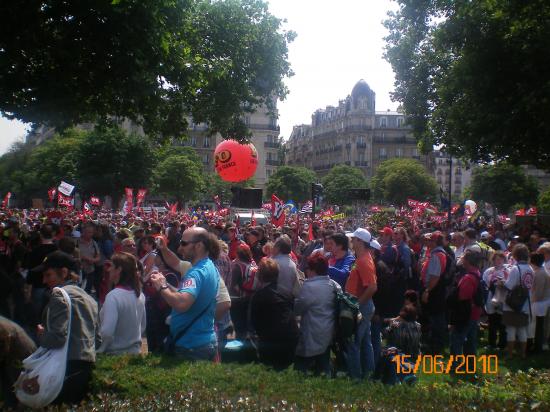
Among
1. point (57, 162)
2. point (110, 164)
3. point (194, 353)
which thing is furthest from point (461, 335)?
point (57, 162)

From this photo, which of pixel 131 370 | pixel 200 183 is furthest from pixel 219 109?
pixel 200 183

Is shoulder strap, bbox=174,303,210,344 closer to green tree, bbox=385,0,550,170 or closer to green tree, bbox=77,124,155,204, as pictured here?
green tree, bbox=385,0,550,170

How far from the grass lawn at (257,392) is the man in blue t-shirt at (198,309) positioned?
272 mm

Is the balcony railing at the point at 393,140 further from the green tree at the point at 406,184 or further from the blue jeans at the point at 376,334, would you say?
the blue jeans at the point at 376,334

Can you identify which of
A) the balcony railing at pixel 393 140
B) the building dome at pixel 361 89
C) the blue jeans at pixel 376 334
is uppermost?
the building dome at pixel 361 89

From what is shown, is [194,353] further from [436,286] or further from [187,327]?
[436,286]

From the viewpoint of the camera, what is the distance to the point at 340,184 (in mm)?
80875

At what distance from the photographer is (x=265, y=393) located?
14.2 feet

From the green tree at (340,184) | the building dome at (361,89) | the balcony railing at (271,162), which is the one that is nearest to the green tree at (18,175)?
the balcony railing at (271,162)

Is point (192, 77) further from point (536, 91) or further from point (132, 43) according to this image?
point (536, 91)

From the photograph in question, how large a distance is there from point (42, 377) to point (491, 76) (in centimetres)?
1702

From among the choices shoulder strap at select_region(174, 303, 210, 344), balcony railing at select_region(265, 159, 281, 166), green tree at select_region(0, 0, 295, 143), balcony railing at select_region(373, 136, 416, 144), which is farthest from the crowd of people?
balcony railing at select_region(373, 136, 416, 144)

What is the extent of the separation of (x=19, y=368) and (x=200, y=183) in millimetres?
65532

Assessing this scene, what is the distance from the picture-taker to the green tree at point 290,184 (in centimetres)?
7871
